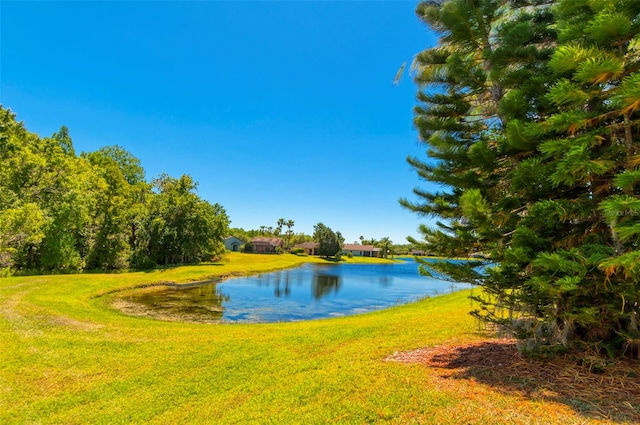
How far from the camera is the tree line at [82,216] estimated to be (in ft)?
64.7

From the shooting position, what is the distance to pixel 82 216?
23.1 metres

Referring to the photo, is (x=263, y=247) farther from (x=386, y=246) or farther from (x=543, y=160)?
(x=543, y=160)

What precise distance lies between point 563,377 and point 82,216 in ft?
90.7

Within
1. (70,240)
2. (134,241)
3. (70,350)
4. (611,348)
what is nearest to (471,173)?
(611,348)

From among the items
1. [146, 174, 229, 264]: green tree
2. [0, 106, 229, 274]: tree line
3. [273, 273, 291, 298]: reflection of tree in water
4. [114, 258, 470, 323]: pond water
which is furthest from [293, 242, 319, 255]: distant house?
Result: [114, 258, 470, 323]: pond water

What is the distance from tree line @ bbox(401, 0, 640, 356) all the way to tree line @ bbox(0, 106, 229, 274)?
21.6 metres

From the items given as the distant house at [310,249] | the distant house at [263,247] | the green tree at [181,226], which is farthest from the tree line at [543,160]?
the distant house at [310,249]

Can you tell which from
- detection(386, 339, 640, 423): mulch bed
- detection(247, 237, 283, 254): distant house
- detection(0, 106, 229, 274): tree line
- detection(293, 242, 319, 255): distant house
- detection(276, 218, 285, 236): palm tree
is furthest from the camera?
detection(276, 218, 285, 236): palm tree

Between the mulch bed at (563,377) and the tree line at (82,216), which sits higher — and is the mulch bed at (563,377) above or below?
below

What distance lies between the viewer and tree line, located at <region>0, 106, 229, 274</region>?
19.7 m

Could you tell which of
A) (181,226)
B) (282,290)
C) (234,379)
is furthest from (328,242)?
(234,379)

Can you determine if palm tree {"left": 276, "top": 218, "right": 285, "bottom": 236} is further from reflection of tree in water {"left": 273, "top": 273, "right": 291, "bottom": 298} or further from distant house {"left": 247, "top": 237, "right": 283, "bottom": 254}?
reflection of tree in water {"left": 273, "top": 273, "right": 291, "bottom": 298}

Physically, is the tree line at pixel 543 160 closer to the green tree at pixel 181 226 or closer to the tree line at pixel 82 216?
the tree line at pixel 82 216

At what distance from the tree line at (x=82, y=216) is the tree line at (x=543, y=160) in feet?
70.8
